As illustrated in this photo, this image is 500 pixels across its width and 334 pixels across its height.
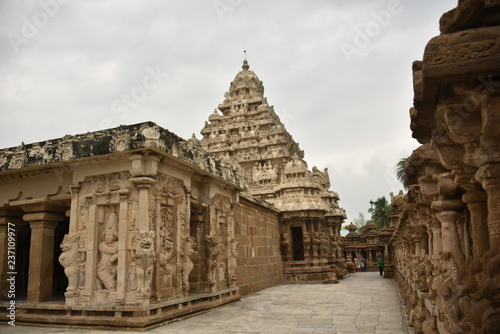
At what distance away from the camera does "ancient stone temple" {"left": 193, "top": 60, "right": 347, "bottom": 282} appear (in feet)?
53.9

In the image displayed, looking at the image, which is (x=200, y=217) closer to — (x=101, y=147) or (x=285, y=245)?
(x=101, y=147)

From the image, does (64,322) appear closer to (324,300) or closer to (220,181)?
(220,181)

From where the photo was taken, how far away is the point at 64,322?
21.4ft

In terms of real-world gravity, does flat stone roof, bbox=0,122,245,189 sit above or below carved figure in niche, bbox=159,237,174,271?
above

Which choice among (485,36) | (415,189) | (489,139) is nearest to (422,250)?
(415,189)

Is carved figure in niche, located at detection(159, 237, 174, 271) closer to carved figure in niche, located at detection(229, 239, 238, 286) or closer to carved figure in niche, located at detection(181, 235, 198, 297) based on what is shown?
carved figure in niche, located at detection(181, 235, 198, 297)

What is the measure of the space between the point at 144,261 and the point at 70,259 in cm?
144

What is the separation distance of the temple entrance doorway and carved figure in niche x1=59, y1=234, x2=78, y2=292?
A: 11.7 metres

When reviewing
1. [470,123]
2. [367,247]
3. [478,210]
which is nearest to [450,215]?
[478,210]

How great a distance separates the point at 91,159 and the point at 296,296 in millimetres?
6815

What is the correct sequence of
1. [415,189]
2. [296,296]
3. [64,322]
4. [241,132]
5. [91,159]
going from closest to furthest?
[415,189] < [64,322] < [91,159] < [296,296] < [241,132]

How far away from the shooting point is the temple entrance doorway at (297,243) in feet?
57.1

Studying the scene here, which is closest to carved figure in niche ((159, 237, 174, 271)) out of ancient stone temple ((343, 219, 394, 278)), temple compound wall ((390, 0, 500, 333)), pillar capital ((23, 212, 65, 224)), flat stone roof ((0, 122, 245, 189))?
flat stone roof ((0, 122, 245, 189))

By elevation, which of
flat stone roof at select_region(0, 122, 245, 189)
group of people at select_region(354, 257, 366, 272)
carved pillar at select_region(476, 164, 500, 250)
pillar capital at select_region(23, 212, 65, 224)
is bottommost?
group of people at select_region(354, 257, 366, 272)
